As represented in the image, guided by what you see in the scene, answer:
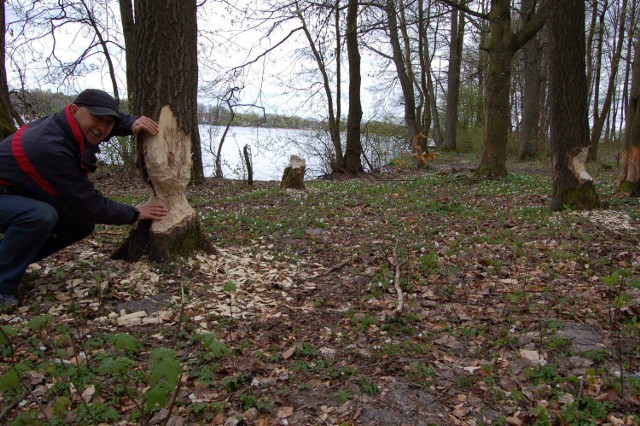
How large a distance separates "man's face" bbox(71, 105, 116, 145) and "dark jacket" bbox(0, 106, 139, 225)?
0.05 meters

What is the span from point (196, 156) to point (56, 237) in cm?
691

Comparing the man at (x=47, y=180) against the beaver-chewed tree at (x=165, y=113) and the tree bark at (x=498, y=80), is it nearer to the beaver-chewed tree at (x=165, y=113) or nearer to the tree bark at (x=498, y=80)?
the beaver-chewed tree at (x=165, y=113)

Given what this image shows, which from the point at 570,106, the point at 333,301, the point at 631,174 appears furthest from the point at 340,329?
the point at 631,174

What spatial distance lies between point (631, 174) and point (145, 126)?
7.98 meters

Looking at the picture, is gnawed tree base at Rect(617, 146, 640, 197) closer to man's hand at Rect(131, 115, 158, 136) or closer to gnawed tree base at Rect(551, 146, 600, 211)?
gnawed tree base at Rect(551, 146, 600, 211)

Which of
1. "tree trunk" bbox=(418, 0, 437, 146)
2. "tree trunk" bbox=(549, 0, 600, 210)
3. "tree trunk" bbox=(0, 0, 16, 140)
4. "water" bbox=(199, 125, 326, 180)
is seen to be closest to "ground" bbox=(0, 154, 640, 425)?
"tree trunk" bbox=(549, 0, 600, 210)

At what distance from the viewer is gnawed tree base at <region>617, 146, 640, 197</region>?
7.65m

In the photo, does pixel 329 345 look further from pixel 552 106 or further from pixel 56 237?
pixel 552 106

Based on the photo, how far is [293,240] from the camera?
5945 mm

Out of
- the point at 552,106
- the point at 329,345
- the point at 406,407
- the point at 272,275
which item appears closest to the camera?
the point at 406,407

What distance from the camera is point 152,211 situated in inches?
171

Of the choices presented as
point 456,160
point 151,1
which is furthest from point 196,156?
point 456,160

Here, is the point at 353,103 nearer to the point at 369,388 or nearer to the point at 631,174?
the point at 631,174

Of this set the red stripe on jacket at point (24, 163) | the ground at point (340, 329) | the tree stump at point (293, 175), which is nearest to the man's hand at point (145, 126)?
the red stripe on jacket at point (24, 163)
